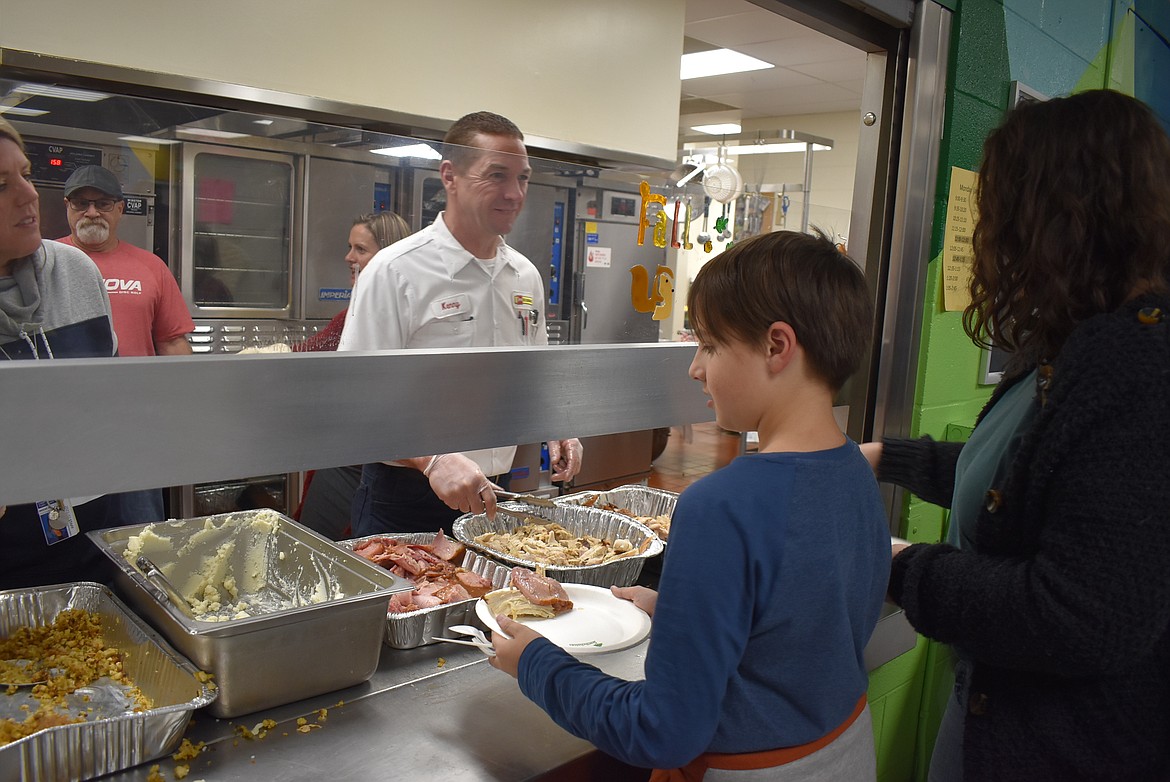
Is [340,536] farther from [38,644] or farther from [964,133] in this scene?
[964,133]

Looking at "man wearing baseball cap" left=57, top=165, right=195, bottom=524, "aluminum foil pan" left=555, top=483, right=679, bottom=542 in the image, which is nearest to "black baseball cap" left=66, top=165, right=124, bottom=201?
"man wearing baseball cap" left=57, top=165, right=195, bottom=524

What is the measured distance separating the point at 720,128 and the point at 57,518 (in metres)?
8.95

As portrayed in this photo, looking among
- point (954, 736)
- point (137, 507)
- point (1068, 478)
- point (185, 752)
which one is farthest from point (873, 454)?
point (137, 507)

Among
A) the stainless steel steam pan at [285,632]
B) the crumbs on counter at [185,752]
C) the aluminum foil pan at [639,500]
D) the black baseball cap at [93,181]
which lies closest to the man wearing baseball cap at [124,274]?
the black baseball cap at [93,181]

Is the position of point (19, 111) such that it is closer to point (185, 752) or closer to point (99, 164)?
point (99, 164)

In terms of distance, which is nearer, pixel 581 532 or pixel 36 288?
pixel 36 288

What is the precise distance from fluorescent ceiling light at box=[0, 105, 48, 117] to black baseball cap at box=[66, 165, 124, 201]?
0.08 metres

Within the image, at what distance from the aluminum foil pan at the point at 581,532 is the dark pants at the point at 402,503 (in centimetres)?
18

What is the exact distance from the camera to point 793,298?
1063 millimetres

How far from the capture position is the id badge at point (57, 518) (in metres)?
1.72

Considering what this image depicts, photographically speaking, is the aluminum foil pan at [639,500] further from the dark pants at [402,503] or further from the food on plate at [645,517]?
the dark pants at [402,503]

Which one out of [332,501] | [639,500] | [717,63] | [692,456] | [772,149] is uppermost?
[717,63]

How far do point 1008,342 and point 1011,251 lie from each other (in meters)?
0.17

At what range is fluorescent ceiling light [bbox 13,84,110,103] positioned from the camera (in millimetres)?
1018
